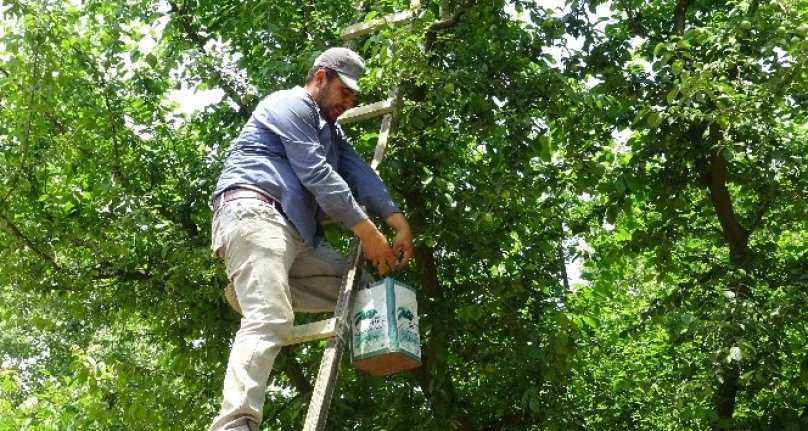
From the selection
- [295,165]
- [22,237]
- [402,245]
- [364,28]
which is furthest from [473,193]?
[22,237]

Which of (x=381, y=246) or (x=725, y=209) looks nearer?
(x=381, y=246)

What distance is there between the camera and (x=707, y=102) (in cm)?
740

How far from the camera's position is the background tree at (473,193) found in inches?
284

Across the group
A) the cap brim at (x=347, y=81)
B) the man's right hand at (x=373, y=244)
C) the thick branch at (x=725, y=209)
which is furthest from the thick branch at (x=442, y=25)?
the man's right hand at (x=373, y=244)

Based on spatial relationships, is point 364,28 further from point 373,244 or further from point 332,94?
point 373,244

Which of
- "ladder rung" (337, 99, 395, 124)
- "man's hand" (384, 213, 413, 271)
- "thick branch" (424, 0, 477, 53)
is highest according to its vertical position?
"thick branch" (424, 0, 477, 53)

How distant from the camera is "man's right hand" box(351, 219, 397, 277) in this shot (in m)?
4.30

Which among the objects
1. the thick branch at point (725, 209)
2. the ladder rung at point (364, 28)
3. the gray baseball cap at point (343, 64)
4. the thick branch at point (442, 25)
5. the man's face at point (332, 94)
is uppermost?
the thick branch at point (442, 25)

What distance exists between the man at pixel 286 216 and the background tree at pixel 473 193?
5.74 feet

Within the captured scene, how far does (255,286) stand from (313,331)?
1.00ft

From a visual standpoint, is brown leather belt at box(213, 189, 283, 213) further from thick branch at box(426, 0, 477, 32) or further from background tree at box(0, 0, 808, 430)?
thick branch at box(426, 0, 477, 32)

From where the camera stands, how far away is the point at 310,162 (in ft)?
13.8

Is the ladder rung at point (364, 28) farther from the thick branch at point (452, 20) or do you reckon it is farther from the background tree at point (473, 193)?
the thick branch at point (452, 20)

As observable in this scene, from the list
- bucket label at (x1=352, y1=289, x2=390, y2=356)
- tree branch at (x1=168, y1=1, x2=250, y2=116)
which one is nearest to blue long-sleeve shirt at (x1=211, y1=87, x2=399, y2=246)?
bucket label at (x1=352, y1=289, x2=390, y2=356)
